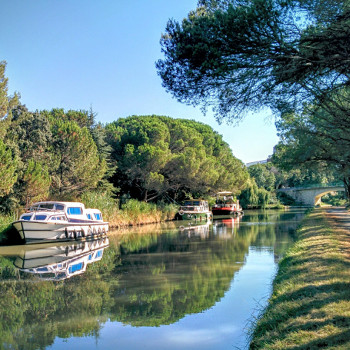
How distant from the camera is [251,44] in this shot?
32.1 feet

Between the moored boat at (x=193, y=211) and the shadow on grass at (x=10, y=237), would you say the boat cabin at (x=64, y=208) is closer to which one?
the shadow on grass at (x=10, y=237)

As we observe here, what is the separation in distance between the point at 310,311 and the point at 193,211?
3667 cm

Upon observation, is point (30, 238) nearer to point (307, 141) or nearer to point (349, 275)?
point (307, 141)

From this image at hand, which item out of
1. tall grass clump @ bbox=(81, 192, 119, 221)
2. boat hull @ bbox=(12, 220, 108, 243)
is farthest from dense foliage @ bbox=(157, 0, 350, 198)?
tall grass clump @ bbox=(81, 192, 119, 221)

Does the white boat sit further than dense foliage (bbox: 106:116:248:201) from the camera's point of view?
No

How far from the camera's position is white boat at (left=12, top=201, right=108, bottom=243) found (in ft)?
74.4

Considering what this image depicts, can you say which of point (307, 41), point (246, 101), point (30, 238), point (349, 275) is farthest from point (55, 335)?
point (30, 238)

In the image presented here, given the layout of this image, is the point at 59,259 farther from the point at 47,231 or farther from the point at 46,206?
the point at 46,206

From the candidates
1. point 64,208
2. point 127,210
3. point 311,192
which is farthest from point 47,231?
point 311,192

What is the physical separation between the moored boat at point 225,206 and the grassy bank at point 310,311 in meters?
43.6

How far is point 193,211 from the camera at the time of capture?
143 feet

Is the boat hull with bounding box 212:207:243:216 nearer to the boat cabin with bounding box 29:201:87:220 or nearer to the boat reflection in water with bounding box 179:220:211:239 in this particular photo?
the boat reflection in water with bounding box 179:220:211:239

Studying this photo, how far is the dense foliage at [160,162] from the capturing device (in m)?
41.1

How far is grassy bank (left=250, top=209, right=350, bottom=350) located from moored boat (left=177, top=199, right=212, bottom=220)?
104ft
